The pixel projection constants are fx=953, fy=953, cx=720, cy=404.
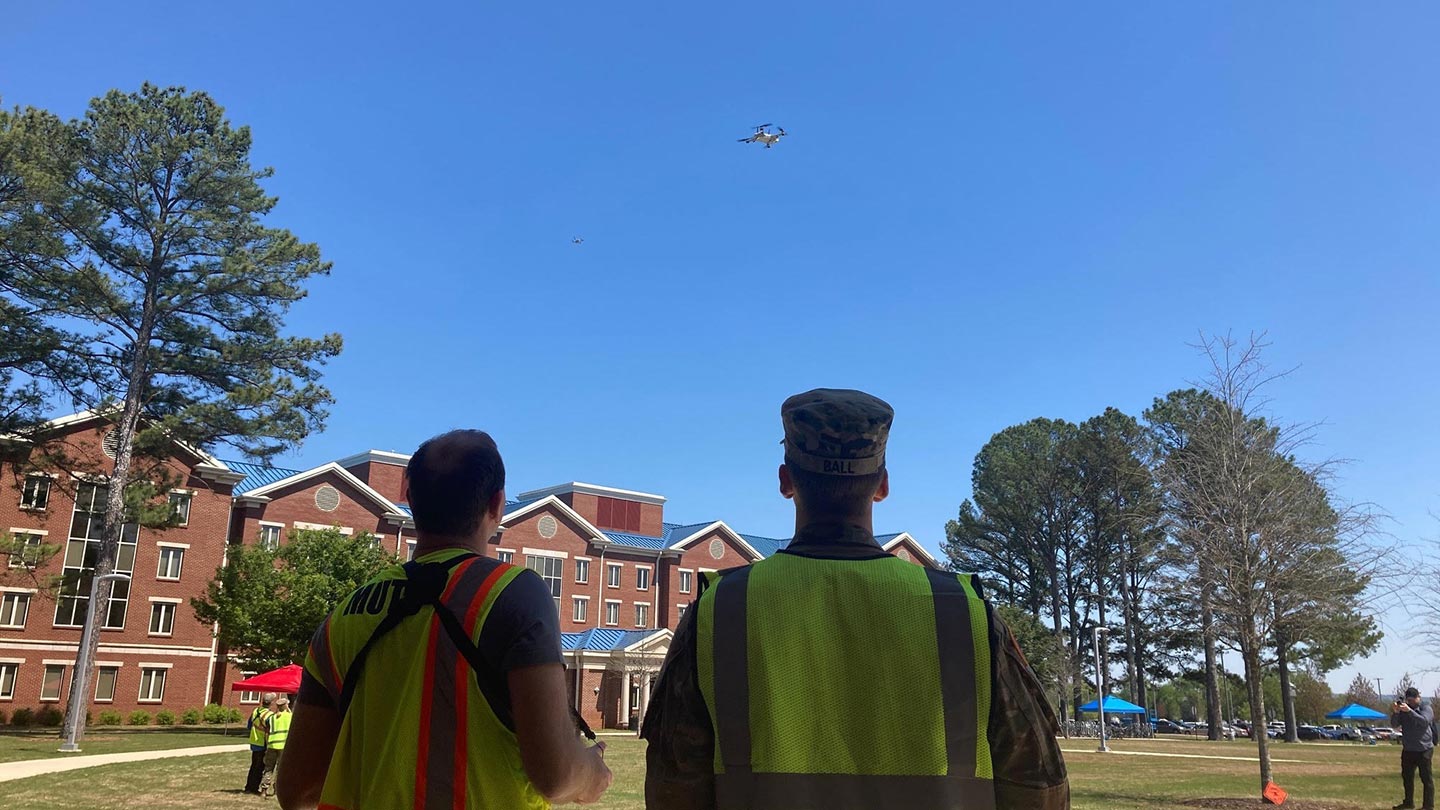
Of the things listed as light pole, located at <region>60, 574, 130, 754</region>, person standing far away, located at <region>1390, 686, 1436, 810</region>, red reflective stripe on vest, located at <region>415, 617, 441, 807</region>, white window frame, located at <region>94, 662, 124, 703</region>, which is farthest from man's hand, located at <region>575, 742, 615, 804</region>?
white window frame, located at <region>94, 662, 124, 703</region>

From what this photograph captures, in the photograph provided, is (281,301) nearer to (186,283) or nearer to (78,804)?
(186,283)

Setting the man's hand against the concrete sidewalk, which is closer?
the man's hand

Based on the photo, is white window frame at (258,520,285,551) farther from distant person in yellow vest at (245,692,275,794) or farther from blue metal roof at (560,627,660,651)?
distant person in yellow vest at (245,692,275,794)

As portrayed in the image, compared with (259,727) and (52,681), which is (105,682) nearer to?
(52,681)

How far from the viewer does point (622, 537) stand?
2393 inches

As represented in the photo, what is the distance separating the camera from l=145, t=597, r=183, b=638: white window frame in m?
42.7

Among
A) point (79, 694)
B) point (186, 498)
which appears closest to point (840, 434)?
point (79, 694)

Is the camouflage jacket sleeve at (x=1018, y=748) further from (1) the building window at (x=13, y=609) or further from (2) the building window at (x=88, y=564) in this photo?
(1) the building window at (x=13, y=609)

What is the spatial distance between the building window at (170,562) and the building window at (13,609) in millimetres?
4936

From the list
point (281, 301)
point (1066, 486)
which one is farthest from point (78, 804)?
point (1066, 486)

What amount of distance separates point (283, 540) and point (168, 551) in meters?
5.04

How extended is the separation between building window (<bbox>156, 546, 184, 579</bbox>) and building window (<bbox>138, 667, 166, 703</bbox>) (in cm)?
415

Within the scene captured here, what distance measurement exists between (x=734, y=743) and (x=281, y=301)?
117 ft

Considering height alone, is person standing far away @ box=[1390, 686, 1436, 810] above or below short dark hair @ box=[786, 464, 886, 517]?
below
